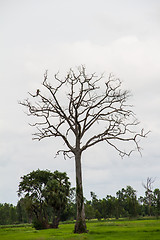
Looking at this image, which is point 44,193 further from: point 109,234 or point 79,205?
point 109,234

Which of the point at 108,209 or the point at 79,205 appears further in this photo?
the point at 108,209

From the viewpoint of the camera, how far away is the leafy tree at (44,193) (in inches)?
1750

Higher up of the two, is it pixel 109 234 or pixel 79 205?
pixel 79 205

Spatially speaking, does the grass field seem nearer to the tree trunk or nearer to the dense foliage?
the tree trunk

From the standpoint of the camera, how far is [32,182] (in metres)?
47.3

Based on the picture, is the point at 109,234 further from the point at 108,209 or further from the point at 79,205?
the point at 108,209

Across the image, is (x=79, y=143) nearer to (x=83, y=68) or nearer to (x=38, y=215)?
(x=83, y=68)

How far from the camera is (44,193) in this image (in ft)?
148

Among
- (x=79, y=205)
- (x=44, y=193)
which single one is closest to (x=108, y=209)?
(x=44, y=193)

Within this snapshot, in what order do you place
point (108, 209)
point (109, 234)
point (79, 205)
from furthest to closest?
1. point (108, 209)
2. point (79, 205)
3. point (109, 234)

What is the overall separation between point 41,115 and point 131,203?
5168cm

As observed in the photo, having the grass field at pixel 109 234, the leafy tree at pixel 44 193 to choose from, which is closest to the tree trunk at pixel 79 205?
the grass field at pixel 109 234

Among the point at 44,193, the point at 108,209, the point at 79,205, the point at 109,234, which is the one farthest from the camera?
the point at 108,209

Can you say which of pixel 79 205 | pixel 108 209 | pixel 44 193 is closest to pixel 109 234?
pixel 79 205
